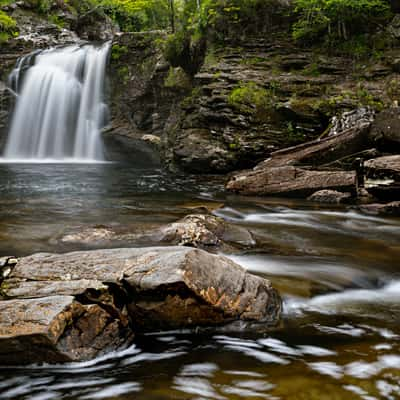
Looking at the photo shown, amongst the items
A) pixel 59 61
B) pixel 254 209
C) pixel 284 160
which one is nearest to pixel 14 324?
pixel 254 209

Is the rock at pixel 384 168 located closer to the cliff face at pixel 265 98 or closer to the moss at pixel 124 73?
the cliff face at pixel 265 98

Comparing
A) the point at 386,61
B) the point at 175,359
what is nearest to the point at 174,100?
the point at 386,61

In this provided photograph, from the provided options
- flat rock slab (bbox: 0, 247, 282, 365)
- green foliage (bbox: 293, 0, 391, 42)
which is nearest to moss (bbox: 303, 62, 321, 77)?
green foliage (bbox: 293, 0, 391, 42)

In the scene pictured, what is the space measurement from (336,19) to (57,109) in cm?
1334

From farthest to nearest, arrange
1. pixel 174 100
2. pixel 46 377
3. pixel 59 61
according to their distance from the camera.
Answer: pixel 59 61, pixel 174 100, pixel 46 377

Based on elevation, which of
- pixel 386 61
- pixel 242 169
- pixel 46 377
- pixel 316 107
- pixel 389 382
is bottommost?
pixel 46 377

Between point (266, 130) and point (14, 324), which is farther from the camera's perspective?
point (266, 130)

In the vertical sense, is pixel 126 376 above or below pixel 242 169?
below

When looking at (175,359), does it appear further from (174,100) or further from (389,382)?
(174,100)

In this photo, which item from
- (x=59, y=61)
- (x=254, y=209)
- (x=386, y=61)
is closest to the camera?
(x=254, y=209)

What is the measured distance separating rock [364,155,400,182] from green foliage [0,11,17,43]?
69.4ft

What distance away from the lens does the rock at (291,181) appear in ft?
30.1

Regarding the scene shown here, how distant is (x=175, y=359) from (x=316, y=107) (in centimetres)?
1026

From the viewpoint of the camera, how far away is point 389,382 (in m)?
2.41
